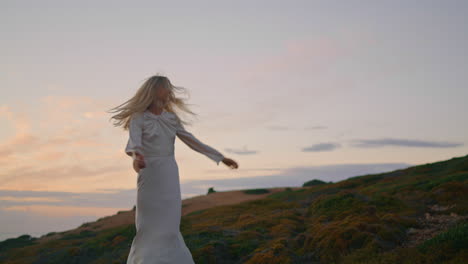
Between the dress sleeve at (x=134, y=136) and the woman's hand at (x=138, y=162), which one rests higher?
the dress sleeve at (x=134, y=136)

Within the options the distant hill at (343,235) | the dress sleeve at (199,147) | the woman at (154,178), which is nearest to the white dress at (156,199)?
the woman at (154,178)

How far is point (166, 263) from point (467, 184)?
49.4 ft

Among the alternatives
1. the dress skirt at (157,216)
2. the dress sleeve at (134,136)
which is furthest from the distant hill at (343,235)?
the dress sleeve at (134,136)

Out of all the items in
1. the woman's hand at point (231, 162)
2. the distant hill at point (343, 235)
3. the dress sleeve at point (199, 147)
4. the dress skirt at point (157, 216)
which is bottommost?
the distant hill at point (343, 235)

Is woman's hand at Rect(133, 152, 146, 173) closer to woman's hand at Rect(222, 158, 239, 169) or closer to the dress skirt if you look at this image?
the dress skirt

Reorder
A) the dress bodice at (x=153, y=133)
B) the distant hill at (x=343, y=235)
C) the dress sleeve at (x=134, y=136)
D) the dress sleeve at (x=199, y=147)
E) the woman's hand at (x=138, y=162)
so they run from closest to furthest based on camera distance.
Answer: the woman's hand at (x=138, y=162)
the dress sleeve at (x=134, y=136)
the dress bodice at (x=153, y=133)
the dress sleeve at (x=199, y=147)
the distant hill at (x=343, y=235)

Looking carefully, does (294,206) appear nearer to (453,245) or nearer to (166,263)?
(453,245)

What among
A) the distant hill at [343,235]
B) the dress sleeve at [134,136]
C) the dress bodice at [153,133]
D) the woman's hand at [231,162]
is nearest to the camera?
the dress sleeve at [134,136]

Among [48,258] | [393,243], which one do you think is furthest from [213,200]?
[393,243]

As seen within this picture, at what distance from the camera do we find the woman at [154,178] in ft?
22.4

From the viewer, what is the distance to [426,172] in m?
30.5

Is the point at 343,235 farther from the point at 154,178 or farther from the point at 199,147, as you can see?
the point at 154,178

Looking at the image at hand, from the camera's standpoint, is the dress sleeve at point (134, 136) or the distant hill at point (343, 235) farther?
the distant hill at point (343, 235)

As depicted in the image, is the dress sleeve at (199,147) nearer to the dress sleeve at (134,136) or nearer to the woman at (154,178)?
the woman at (154,178)
